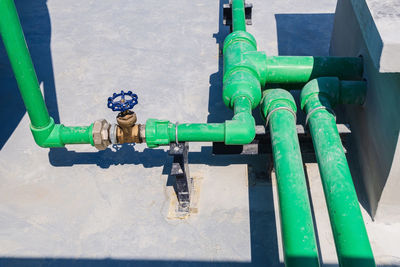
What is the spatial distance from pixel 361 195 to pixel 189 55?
370cm

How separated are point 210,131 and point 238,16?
9.56 ft

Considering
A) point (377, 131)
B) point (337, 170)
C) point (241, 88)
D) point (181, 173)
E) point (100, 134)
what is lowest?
point (337, 170)

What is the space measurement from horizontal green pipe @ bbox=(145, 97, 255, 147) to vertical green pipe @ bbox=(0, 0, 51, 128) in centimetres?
111

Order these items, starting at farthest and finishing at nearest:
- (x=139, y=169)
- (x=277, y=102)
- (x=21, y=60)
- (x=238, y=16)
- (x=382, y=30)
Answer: (x=238, y=16)
(x=139, y=169)
(x=277, y=102)
(x=21, y=60)
(x=382, y=30)

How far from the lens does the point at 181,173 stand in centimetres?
385

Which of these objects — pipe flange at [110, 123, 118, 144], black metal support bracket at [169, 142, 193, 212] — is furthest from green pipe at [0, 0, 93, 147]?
black metal support bracket at [169, 142, 193, 212]

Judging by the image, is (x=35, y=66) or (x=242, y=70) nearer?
(x=242, y=70)

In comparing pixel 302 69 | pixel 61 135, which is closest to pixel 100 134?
pixel 61 135

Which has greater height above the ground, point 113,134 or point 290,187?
point 113,134

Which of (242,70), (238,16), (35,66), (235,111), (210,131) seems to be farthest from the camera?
(35,66)

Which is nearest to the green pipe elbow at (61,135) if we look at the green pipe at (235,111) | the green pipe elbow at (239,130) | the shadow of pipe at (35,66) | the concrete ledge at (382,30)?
the green pipe at (235,111)

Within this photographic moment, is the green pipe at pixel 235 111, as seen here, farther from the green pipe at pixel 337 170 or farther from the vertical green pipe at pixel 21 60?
the vertical green pipe at pixel 21 60

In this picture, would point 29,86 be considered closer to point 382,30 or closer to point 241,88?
point 241,88

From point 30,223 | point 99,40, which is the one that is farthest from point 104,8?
point 30,223
